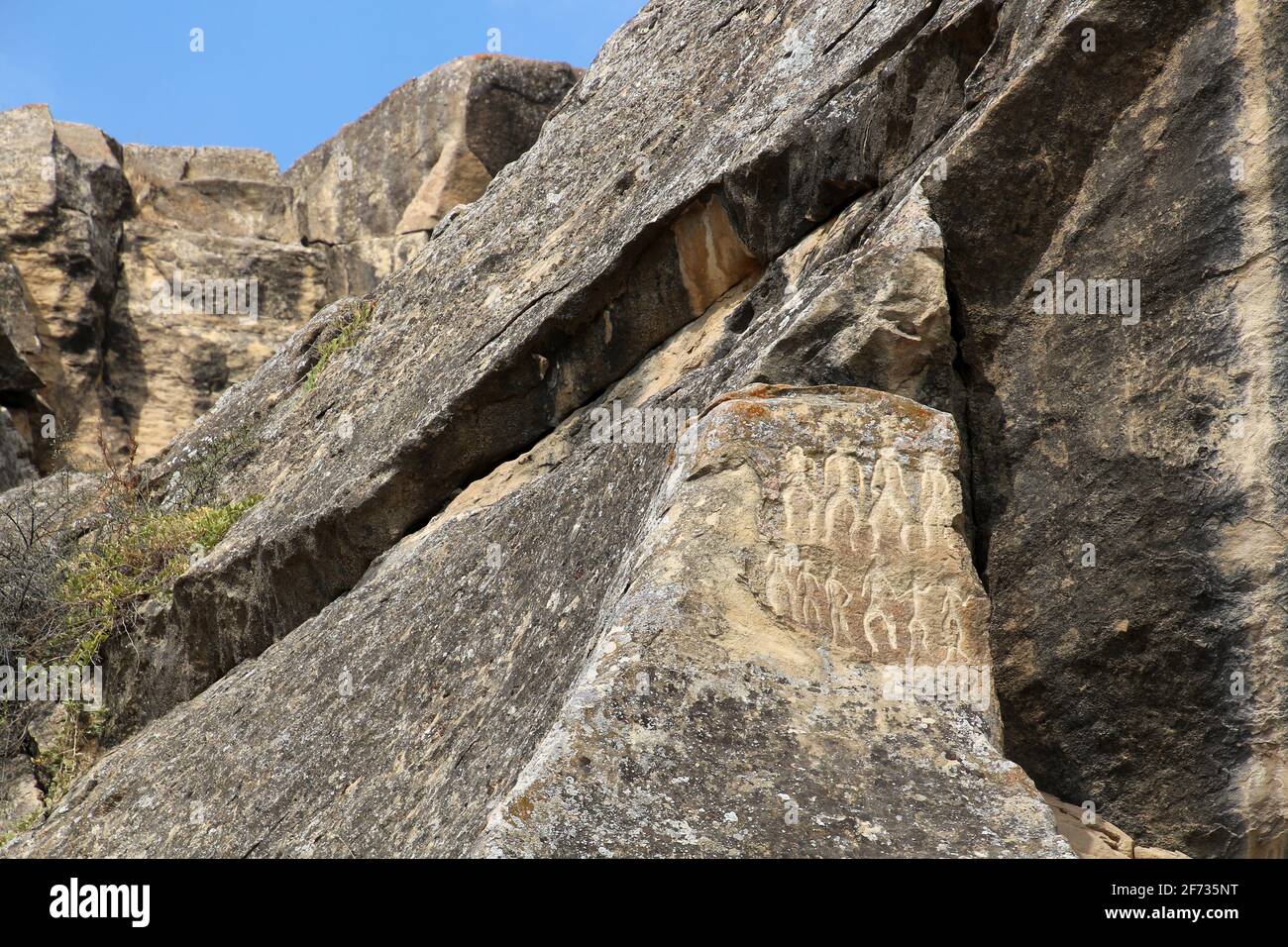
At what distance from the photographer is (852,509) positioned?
184 inches

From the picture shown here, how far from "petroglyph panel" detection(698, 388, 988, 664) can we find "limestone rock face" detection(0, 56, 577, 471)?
1214 centimetres

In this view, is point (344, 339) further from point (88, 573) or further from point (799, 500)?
point (799, 500)

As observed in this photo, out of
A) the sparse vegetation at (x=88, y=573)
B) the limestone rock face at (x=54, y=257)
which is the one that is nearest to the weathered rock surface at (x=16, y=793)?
the sparse vegetation at (x=88, y=573)

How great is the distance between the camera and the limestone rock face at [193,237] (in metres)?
16.8

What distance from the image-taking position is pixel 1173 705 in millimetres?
4922

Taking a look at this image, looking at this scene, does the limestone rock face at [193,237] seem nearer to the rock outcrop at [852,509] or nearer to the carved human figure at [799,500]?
the rock outcrop at [852,509]

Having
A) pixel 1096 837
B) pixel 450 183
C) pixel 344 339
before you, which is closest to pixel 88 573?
pixel 344 339

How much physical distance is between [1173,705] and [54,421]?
46.9 feet

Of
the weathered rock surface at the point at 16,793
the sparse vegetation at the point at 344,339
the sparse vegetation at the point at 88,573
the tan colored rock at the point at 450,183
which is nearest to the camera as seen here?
the weathered rock surface at the point at 16,793

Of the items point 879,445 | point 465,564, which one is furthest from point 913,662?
point 465,564

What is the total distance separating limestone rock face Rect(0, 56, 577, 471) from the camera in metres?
16.8

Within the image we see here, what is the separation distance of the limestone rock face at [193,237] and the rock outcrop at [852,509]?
30.6 feet

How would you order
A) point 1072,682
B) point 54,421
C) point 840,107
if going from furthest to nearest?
point 54,421 < point 840,107 < point 1072,682
